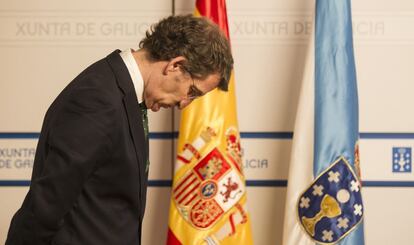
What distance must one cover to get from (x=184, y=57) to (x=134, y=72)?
0.41 feet

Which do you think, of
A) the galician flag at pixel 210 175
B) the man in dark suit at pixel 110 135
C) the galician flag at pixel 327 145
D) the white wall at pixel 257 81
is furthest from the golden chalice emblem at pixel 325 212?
Result: the man in dark suit at pixel 110 135

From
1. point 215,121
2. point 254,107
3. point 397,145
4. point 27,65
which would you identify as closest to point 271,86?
point 254,107

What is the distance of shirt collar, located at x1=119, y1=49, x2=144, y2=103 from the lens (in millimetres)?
1442

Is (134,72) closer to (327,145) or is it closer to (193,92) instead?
(193,92)

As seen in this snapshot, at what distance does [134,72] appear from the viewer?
1.44 metres

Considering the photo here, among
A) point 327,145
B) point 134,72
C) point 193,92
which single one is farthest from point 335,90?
point 134,72

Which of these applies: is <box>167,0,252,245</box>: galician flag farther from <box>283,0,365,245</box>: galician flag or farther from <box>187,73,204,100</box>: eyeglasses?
<box>187,73,204,100</box>: eyeglasses

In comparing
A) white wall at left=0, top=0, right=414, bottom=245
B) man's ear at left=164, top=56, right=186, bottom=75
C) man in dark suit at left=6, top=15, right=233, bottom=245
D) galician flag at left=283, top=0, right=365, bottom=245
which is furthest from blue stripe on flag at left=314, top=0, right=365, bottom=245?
man's ear at left=164, top=56, right=186, bottom=75

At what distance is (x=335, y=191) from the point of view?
99.0 inches

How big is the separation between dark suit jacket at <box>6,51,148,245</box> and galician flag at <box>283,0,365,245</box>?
4.05 feet

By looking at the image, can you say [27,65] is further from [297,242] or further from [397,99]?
[397,99]

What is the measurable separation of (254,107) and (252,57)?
242 millimetres

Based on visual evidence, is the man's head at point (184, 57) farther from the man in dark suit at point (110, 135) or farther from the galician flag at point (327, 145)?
the galician flag at point (327, 145)

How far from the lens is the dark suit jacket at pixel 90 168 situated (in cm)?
129
